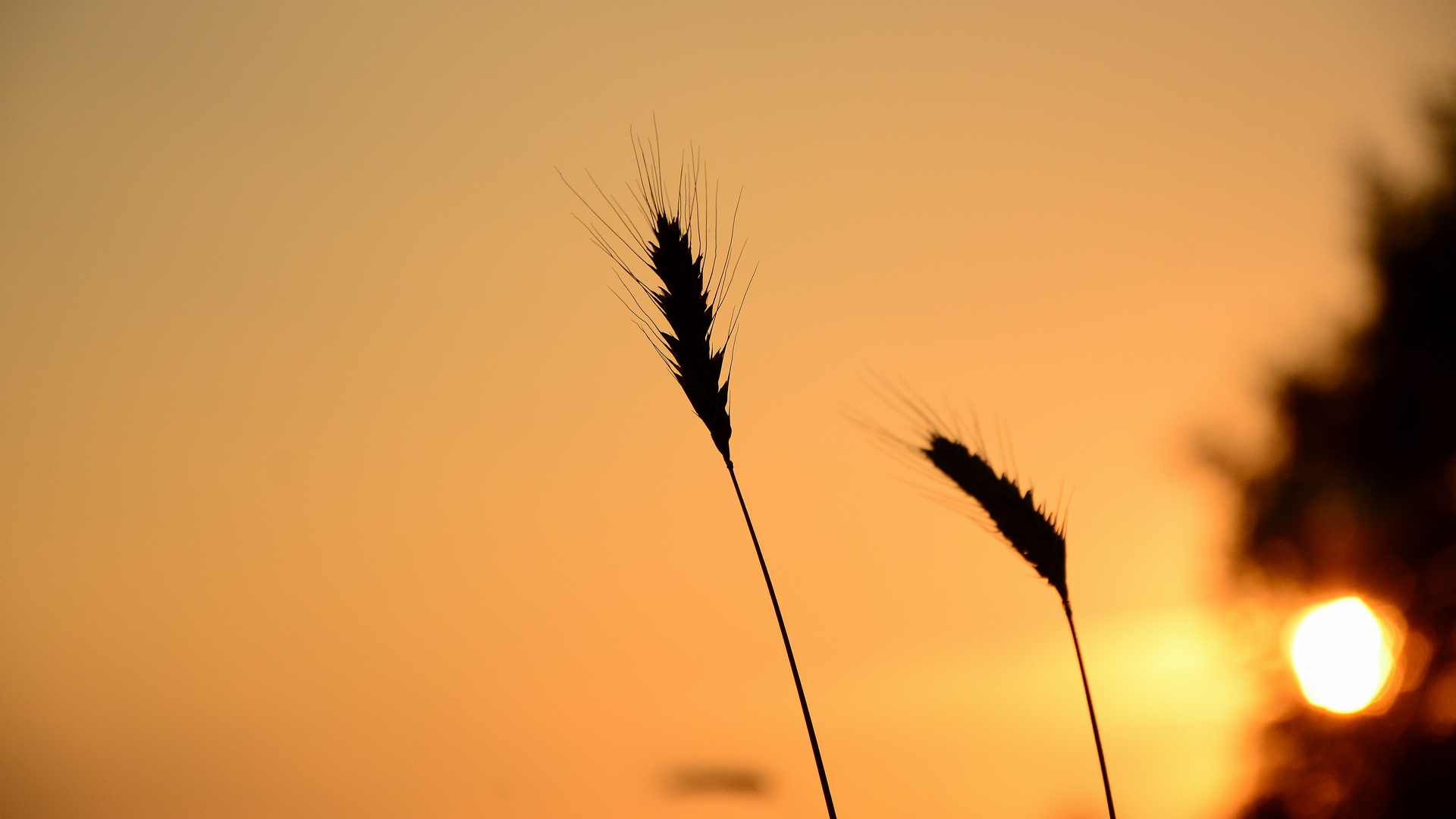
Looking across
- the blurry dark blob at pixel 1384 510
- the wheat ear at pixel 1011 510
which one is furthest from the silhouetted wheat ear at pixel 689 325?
the blurry dark blob at pixel 1384 510

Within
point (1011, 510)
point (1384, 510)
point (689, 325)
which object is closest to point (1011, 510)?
point (1011, 510)

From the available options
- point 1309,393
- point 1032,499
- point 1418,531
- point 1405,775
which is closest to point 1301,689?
point 1405,775

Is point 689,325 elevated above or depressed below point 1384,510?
below

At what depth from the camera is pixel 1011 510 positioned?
172 centimetres

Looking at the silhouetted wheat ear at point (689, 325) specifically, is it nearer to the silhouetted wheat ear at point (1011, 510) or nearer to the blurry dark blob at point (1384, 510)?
the silhouetted wheat ear at point (1011, 510)

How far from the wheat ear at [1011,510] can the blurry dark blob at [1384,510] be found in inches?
317

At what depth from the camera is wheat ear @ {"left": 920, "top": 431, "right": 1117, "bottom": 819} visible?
1664mm

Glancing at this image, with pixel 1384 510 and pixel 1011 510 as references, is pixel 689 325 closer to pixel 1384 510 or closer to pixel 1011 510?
pixel 1011 510

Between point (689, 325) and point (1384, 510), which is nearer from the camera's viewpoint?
point (689, 325)

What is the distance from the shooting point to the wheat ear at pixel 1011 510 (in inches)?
65.5

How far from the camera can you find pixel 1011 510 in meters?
1.72

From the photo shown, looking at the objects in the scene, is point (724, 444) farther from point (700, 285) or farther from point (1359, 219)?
point (1359, 219)

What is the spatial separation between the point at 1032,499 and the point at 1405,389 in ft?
30.7

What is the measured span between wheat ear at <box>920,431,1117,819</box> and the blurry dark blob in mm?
8051
